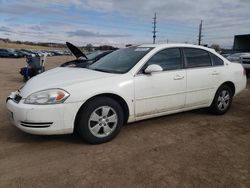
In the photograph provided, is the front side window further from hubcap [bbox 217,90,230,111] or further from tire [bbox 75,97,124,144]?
hubcap [bbox 217,90,230,111]

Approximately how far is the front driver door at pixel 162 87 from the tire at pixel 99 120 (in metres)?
0.42

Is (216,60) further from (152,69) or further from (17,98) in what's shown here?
(17,98)

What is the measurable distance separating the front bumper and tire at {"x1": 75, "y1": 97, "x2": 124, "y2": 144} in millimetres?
124

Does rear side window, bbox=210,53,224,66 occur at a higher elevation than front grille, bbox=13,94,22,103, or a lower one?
higher

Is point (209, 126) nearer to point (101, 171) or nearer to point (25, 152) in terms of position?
point (101, 171)

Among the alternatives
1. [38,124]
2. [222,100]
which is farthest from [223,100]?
[38,124]

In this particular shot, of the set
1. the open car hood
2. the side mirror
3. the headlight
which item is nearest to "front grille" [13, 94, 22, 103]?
the headlight

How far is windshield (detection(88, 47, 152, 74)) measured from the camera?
4605 mm

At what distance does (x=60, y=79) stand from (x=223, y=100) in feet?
11.1

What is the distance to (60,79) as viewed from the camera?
418cm

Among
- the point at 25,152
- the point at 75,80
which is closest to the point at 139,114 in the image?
the point at 75,80

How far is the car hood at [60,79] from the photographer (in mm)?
3953

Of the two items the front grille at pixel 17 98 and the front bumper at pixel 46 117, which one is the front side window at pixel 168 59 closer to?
the front bumper at pixel 46 117

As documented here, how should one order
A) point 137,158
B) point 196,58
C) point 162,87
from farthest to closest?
point 196,58
point 162,87
point 137,158
